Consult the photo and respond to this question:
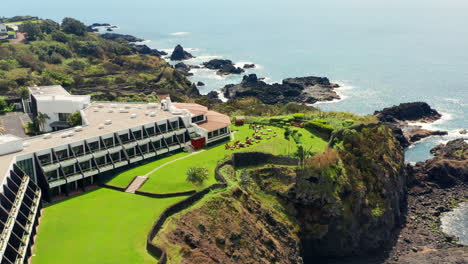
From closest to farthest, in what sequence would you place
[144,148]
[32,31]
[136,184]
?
[136,184] → [144,148] → [32,31]

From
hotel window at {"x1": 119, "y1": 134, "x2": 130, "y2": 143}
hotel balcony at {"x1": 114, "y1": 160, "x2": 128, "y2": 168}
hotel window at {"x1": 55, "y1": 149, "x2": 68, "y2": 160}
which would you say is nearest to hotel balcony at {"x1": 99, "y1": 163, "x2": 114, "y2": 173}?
hotel balcony at {"x1": 114, "y1": 160, "x2": 128, "y2": 168}

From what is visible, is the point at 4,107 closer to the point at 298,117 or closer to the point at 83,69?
the point at 83,69

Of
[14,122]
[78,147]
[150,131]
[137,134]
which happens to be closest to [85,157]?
[78,147]

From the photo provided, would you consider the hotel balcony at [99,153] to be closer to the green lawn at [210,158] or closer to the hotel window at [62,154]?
the hotel window at [62,154]

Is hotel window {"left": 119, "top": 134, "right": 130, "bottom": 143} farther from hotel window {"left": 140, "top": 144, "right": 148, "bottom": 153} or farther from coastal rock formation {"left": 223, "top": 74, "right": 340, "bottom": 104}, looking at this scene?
coastal rock formation {"left": 223, "top": 74, "right": 340, "bottom": 104}

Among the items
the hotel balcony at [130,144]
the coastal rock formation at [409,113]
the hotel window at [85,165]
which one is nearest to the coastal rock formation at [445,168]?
the coastal rock formation at [409,113]

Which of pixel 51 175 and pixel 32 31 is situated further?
pixel 32 31
